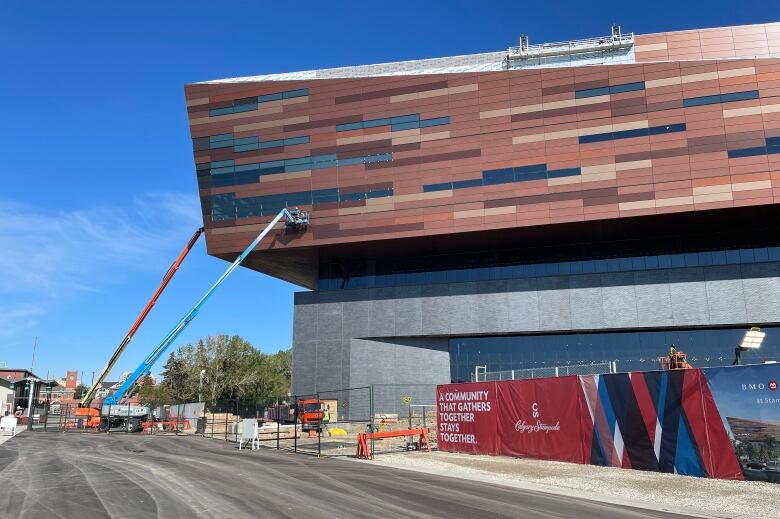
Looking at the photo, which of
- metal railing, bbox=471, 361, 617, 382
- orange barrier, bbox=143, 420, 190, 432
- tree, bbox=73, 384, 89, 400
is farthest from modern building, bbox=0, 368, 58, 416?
metal railing, bbox=471, 361, 617, 382

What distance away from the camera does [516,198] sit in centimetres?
4744

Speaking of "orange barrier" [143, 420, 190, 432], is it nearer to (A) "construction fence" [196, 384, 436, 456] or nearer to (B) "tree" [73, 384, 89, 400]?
(A) "construction fence" [196, 384, 436, 456]

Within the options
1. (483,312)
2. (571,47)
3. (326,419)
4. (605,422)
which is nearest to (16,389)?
(326,419)

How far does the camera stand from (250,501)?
11969 mm

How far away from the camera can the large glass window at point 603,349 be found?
160 ft

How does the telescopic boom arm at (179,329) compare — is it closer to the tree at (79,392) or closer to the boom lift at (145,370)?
the boom lift at (145,370)

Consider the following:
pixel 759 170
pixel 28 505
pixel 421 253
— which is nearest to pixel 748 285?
pixel 759 170

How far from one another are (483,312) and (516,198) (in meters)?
11.6

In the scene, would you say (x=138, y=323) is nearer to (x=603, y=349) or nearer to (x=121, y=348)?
(x=121, y=348)

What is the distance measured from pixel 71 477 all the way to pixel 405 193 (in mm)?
37135

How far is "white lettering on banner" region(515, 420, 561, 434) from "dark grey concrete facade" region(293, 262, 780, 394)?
31383 millimetres

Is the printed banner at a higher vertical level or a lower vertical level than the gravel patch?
higher

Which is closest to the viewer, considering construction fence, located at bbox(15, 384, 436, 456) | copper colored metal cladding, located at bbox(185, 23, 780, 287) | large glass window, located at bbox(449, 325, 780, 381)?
construction fence, located at bbox(15, 384, 436, 456)

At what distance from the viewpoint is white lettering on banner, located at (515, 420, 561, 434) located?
19844 millimetres
